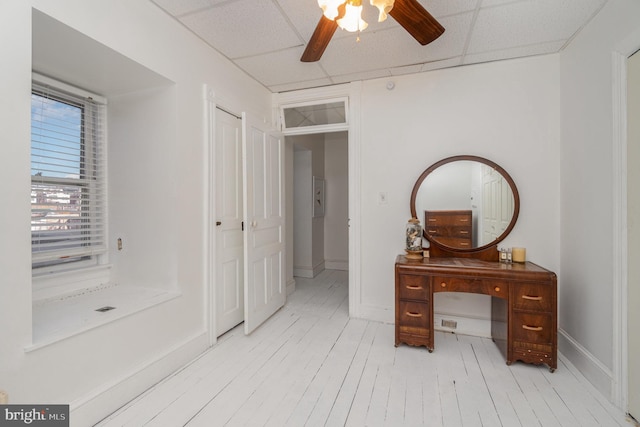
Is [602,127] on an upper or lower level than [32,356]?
upper

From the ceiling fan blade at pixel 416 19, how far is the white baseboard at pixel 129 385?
2.61 m

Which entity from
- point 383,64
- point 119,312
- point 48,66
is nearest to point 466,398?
point 119,312

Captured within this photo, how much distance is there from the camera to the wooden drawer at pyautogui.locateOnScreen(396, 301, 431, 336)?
2414 millimetres

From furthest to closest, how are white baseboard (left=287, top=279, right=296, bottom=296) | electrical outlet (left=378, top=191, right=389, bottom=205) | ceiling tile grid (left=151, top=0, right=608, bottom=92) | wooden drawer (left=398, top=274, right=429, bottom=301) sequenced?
white baseboard (left=287, top=279, right=296, bottom=296)
electrical outlet (left=378, top=191, right=389, bottom=205)
wooden drawer (left=398, top=274, right=429, bottom=301)
ceiling tile grid (left=151, top=0, right=608, bottom=92)

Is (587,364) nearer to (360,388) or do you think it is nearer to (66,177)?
(360,388)

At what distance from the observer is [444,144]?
2830 mm

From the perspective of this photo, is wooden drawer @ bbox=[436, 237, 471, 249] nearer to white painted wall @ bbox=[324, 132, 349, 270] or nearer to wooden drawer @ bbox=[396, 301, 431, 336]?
wooden drawer @ bbox=[396, 301, 431, 336]

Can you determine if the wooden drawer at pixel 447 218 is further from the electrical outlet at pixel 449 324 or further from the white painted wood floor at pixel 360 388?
the white painted wood floor at pixel 360 388

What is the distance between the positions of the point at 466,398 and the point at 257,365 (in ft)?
4.77

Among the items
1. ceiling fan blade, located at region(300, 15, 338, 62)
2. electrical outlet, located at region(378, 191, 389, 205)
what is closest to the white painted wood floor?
electrical outlet, located at region(378, 191, 389, 205)

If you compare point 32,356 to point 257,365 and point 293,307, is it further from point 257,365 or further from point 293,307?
point 293,307

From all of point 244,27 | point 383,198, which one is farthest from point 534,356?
point 244,27

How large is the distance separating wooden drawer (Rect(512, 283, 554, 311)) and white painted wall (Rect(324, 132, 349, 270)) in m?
3.45

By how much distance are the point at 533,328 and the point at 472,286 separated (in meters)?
0.49
